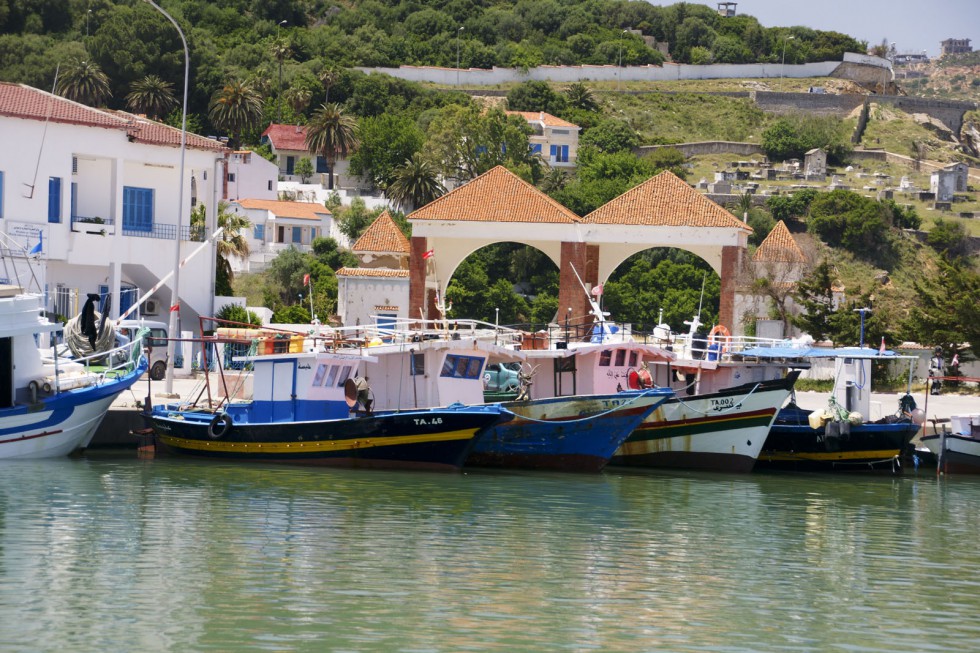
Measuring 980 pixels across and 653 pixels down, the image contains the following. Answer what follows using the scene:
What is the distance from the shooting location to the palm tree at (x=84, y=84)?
312 feet

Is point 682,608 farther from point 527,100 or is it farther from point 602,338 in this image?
point 527,100

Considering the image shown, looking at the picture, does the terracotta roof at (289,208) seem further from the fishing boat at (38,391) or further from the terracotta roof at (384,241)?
the fishing boat at (38,391)

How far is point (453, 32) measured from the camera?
146 metres

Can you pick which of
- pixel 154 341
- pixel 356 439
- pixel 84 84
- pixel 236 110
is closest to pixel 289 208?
pixel 236 110

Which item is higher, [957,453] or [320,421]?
[320,421]

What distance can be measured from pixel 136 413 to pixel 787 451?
14.8 meters

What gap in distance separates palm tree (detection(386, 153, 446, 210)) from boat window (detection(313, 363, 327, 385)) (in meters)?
55.5

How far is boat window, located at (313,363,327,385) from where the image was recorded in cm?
3155

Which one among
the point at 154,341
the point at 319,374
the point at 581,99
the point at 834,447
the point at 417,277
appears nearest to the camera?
the point at 319,374

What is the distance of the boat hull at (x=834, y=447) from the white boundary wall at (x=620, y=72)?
95.0 metres

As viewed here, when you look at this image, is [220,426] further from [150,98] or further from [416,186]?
[150,98]

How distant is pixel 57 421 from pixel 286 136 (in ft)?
244

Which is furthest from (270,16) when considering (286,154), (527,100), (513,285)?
(513,285)

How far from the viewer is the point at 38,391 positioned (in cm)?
3019
